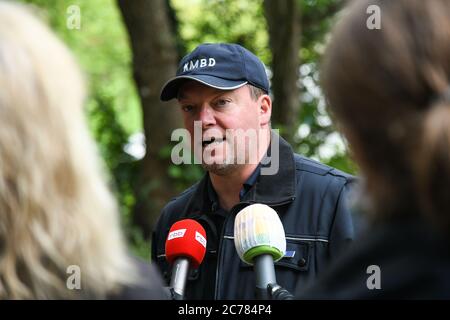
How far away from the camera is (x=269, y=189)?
4141 millimetres

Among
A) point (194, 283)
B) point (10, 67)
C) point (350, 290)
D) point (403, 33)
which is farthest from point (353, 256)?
point (194, 283)

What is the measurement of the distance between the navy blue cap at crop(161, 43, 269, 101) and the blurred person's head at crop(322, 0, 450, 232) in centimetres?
236

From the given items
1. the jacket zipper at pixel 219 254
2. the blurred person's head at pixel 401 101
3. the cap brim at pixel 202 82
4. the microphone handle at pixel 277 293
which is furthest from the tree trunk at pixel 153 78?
the blurred person's head at pixel 401 101

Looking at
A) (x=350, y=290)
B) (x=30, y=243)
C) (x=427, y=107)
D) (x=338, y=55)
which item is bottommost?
(x=350, y=290)

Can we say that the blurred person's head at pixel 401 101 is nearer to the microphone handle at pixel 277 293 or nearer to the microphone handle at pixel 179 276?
the microphone handle at pixel 277 293

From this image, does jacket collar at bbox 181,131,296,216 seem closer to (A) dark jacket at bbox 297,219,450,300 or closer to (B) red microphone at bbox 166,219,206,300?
(B) red microphone at bbox 166,219,206,300

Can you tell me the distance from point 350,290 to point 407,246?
0.57 feet

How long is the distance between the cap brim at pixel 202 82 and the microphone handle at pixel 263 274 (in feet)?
3.63

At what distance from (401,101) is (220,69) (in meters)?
2.55

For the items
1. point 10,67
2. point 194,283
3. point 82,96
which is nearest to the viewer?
point 10,67

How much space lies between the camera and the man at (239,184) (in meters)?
3.93

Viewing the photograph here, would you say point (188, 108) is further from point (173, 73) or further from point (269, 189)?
point (173, 73)

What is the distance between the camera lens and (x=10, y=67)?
2006 mm
